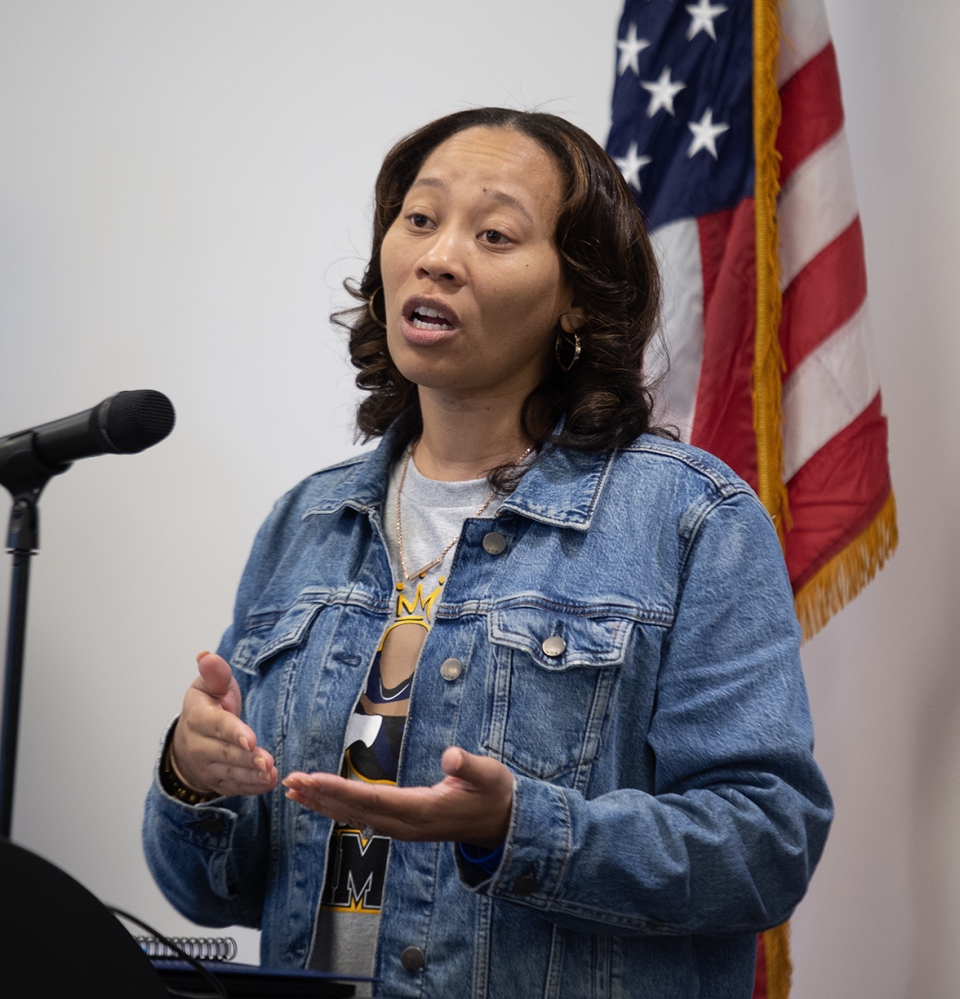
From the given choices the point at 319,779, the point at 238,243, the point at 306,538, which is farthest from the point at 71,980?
the point at 238,243

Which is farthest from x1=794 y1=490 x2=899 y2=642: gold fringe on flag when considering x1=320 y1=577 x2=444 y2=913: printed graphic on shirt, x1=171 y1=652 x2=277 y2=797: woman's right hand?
x1=171 y1=652 x2=277 y2=797: woman's right hand

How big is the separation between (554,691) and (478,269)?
495mm

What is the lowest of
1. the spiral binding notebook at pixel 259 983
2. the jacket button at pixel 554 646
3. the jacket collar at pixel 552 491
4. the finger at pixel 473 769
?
the spiral binding notebook at pixel 259 983

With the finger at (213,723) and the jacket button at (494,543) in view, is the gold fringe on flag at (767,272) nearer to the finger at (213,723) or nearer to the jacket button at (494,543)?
the jacket button at (494,543)

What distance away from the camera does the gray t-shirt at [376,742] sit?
1176 millimetres

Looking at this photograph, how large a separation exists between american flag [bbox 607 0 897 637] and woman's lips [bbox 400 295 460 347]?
674mm

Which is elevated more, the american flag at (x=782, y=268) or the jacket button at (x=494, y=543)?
the american flag at (x=782, y=268)

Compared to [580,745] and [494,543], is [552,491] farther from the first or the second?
[580,745]

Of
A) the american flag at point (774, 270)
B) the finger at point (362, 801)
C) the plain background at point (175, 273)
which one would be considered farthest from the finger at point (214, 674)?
the plain background at point (175, 273)

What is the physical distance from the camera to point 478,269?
49.6 inches

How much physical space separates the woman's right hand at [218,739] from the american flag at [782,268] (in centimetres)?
102

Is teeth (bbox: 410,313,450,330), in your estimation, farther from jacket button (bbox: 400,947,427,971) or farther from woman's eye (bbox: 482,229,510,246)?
jacket button (bbox: 400,947,427,971)

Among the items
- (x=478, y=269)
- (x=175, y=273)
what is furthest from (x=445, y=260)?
(x=175, y=273)

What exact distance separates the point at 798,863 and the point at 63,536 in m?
1.92
